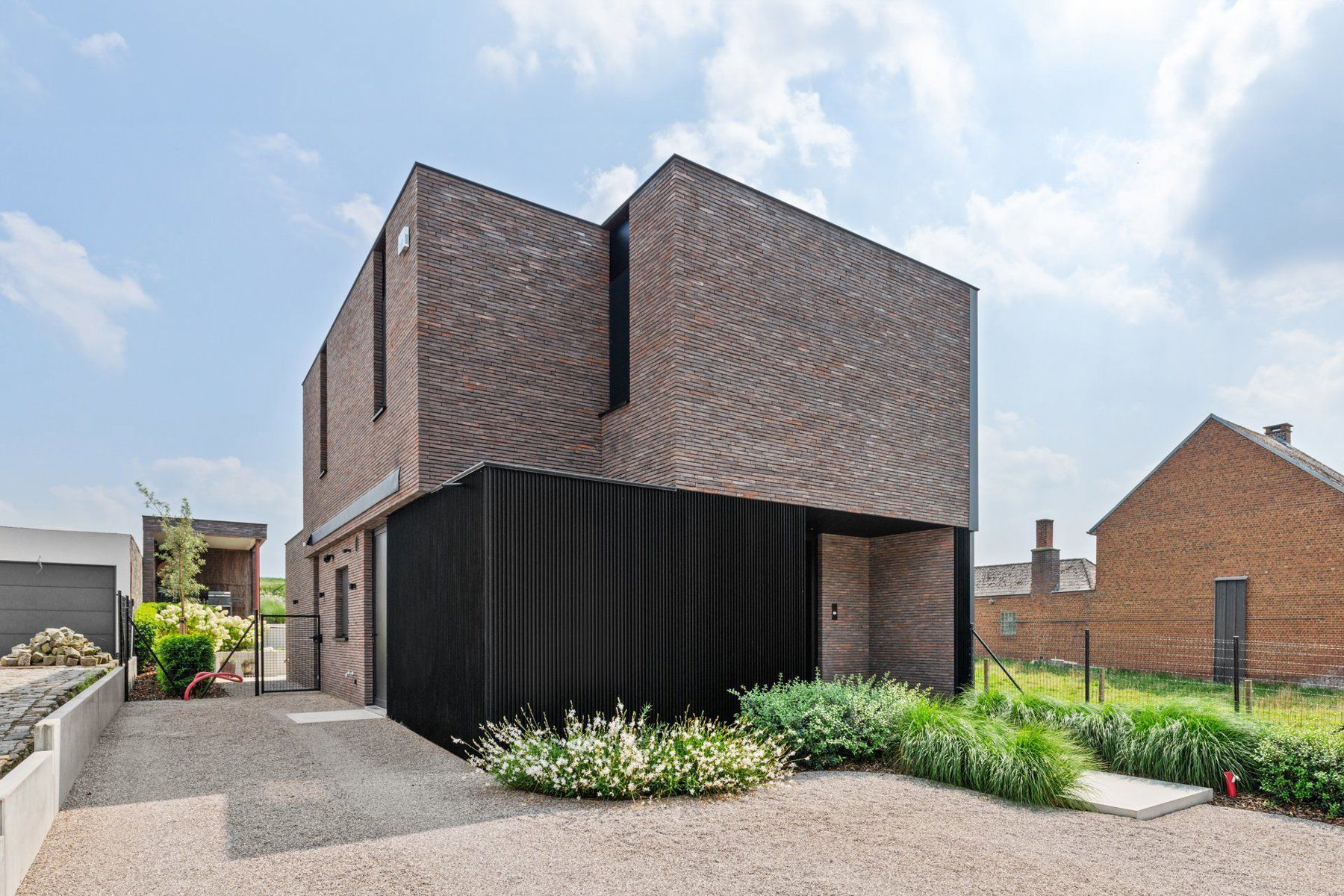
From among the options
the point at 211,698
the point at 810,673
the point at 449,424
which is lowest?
the point at 211,698

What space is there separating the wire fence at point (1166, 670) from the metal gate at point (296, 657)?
1185cm

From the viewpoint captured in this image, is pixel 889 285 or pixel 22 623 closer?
pixel 889 285

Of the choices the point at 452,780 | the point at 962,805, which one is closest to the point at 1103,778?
the point at 962,805

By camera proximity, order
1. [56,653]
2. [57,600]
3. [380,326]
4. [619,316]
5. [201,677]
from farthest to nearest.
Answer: [57,600]
[56,653]
[201,677]
[380,326]
[619,316]

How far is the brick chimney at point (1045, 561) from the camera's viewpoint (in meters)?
27.9

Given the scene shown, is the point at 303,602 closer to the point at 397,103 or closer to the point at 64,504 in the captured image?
the point at 64,504

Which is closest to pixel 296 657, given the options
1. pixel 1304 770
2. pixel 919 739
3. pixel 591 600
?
pixel 591 600

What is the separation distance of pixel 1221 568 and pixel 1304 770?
17374mm

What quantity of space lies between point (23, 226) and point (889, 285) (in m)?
13.6

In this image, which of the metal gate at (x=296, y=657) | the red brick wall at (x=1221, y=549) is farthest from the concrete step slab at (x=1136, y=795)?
the red brick wall at (x=1221, y=549)

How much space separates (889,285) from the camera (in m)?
13.0

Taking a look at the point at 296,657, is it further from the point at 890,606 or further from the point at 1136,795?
the point at 1136,795

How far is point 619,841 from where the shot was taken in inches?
206

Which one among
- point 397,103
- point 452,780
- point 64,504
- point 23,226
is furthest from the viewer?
point 64,504
